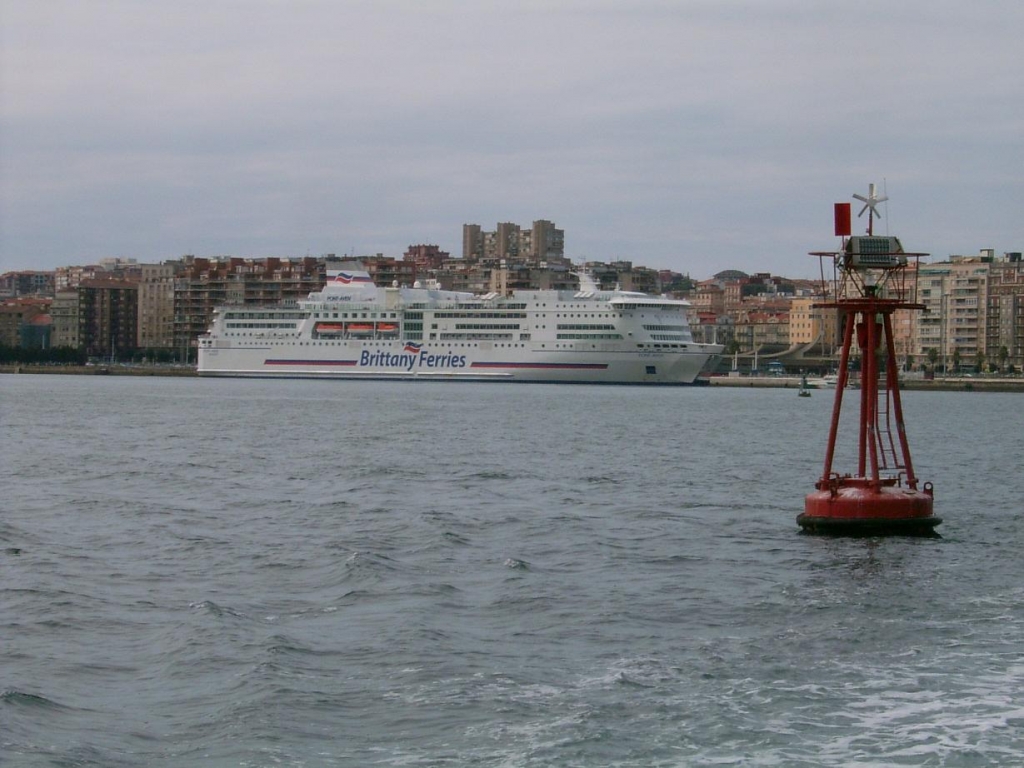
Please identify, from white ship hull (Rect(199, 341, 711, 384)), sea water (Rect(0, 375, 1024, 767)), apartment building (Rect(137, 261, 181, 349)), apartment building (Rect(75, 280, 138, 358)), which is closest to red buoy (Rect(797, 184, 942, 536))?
sea water (Rect(0, 375, 1024, 767))

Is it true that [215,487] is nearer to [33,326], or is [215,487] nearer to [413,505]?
[413,505]

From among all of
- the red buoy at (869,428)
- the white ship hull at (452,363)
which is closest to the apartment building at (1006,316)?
the white ship hull at (452,363)

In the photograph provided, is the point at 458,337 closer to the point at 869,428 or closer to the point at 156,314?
the point at 156,314

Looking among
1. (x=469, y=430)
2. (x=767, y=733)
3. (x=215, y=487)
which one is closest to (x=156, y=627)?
(x=767, y=733)

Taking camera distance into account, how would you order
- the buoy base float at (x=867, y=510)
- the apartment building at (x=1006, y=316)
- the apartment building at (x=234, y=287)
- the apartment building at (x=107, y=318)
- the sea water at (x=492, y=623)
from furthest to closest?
1. the apartment building at (x=107, y=318)
2. the apartment building at (x=234, y=287)
3. the apartment building at (x=1006, y=316)
4. the buoy base float at (x=867, y=510)
5. the sea water at (x=492, y=623)

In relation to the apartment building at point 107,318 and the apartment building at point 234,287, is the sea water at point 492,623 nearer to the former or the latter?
the apartment building at point 234,287

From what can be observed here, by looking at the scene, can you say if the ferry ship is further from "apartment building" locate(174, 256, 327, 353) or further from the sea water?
the sea water

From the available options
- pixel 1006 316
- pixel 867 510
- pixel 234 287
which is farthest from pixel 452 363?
pixel 867 510
